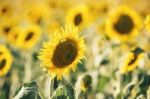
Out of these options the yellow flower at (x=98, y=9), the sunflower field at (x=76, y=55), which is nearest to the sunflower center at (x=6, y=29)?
the sunflower field at (x=76, y=55)

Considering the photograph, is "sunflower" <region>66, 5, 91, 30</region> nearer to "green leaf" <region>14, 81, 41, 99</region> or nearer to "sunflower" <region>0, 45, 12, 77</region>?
"sunflower" <region>0, 45, 12, 77</region>

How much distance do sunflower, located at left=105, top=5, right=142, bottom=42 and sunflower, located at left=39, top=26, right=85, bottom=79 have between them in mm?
661

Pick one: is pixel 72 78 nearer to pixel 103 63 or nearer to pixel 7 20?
pixel 103 63

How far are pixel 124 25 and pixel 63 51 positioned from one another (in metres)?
0.77

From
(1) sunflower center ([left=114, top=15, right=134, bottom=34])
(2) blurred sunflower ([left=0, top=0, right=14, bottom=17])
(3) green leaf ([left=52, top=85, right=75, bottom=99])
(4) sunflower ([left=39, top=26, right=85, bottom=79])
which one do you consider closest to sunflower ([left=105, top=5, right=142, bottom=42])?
(1) sunflower center ([left=114, top=15, right=134, bottom=34])

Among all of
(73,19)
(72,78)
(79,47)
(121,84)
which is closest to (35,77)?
(72,78)

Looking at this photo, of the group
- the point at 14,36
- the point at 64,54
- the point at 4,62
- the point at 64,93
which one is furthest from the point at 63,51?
the point at 14,36

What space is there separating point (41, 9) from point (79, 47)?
1.87m

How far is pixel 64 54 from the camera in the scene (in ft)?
7.11

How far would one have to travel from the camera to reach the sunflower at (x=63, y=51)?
Answer: 2158 mm

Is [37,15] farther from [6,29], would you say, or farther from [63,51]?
[63,51]

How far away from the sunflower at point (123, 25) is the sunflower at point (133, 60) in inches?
16.1

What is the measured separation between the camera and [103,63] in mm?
2889

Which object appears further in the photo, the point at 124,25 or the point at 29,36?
the point at 29,36
